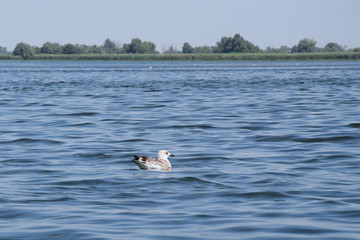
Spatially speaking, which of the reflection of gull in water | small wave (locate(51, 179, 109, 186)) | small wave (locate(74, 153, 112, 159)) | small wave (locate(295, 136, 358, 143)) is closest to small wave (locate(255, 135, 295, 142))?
small wave (locate(295, 136, 358, 143))

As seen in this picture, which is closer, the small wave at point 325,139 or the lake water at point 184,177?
the lake water at point 184,177

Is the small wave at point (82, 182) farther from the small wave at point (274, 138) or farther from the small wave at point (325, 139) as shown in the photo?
the small wave at point (325, 139)

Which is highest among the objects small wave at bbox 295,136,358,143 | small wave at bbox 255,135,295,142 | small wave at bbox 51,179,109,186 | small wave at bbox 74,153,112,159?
small wave at bbox 51,179,109,186

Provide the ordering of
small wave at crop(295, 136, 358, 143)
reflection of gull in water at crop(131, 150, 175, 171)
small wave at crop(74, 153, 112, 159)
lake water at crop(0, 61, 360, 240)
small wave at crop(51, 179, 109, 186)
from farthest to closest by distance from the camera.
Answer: small wave at crop(295, 136, 358, 143) → small wave at crop(74, 153, 112, 159) → reflection of gull in water at crop(131, 150, 175, 171) → small wave at crop(51, 179, 109, 186) → lake water at crop(0, 61, 360, 240)

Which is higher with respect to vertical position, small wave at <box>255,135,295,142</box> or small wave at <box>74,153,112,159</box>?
small wave at <box>74,153,112,159</box>

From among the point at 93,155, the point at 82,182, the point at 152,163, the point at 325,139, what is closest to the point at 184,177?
the point at 152,163

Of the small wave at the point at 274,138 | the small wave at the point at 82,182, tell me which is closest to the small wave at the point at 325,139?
the small wave at the point at 274,138

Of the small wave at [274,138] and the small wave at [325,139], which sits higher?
the small wave at [325,139]

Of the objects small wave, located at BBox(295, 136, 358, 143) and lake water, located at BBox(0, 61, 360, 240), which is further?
small wave, located at BBox(295, 136, 358, 143)

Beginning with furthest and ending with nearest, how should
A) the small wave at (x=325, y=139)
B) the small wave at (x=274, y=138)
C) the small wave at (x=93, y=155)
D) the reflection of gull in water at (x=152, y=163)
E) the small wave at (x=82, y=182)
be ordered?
the small wave at (x=274, y=138)
the small wave at (x=325, y=139)
the small wave at (x=93, y=155)
the reflection of gull in water at (x=152, y=163)
the small wave at (x=82, y=182)

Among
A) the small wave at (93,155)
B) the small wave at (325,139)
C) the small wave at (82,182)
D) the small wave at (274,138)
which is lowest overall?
the small wave at (274,138)

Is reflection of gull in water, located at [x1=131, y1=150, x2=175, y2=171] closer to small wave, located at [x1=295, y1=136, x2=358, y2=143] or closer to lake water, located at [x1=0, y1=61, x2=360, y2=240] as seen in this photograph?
lake water, located at [x1=0, y1=61, x2=360, y2=240]

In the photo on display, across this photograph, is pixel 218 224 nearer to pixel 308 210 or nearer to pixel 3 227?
pixel 308 210

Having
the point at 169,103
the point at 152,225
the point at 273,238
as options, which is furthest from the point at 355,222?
the point at 169,103
